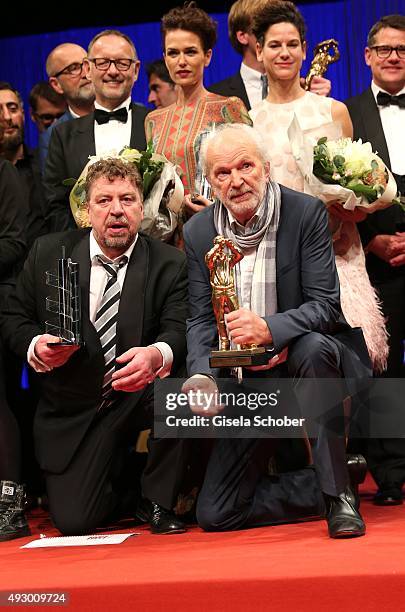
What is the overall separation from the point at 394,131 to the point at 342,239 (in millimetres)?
695

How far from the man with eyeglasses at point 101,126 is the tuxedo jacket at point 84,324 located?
26.0 inches

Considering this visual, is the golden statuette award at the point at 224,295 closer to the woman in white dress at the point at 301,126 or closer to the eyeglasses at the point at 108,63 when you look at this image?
the woman in white dress at the point at 301,126

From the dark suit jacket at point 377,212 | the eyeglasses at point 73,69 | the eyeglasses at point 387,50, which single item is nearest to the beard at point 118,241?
the dark suit jacket at point 377,212

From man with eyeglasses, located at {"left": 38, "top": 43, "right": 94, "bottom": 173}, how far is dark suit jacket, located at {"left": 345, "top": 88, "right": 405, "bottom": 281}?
156cm

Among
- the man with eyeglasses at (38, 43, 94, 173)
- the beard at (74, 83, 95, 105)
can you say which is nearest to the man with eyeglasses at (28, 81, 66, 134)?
the man with eyeglasses at (38, 43, 94, 173)

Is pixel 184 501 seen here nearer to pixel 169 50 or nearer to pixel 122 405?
pixel 122 405

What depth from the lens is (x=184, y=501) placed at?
433 centimetres

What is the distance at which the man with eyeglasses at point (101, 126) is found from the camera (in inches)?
206

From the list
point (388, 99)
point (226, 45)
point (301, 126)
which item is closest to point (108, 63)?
point (301, 126)

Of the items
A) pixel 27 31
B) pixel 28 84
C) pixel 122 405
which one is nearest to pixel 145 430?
pixel 122 405

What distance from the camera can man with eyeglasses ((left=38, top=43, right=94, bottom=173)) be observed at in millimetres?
5977

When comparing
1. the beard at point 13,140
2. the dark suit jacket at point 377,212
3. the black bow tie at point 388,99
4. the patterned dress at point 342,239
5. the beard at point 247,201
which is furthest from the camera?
the beard at point 13,140

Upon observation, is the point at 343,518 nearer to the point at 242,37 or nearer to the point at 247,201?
the point at 247,201

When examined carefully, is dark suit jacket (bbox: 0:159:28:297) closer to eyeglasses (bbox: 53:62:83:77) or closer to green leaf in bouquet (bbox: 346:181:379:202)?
eyeglasses (bbox: 53:62:83:77)
